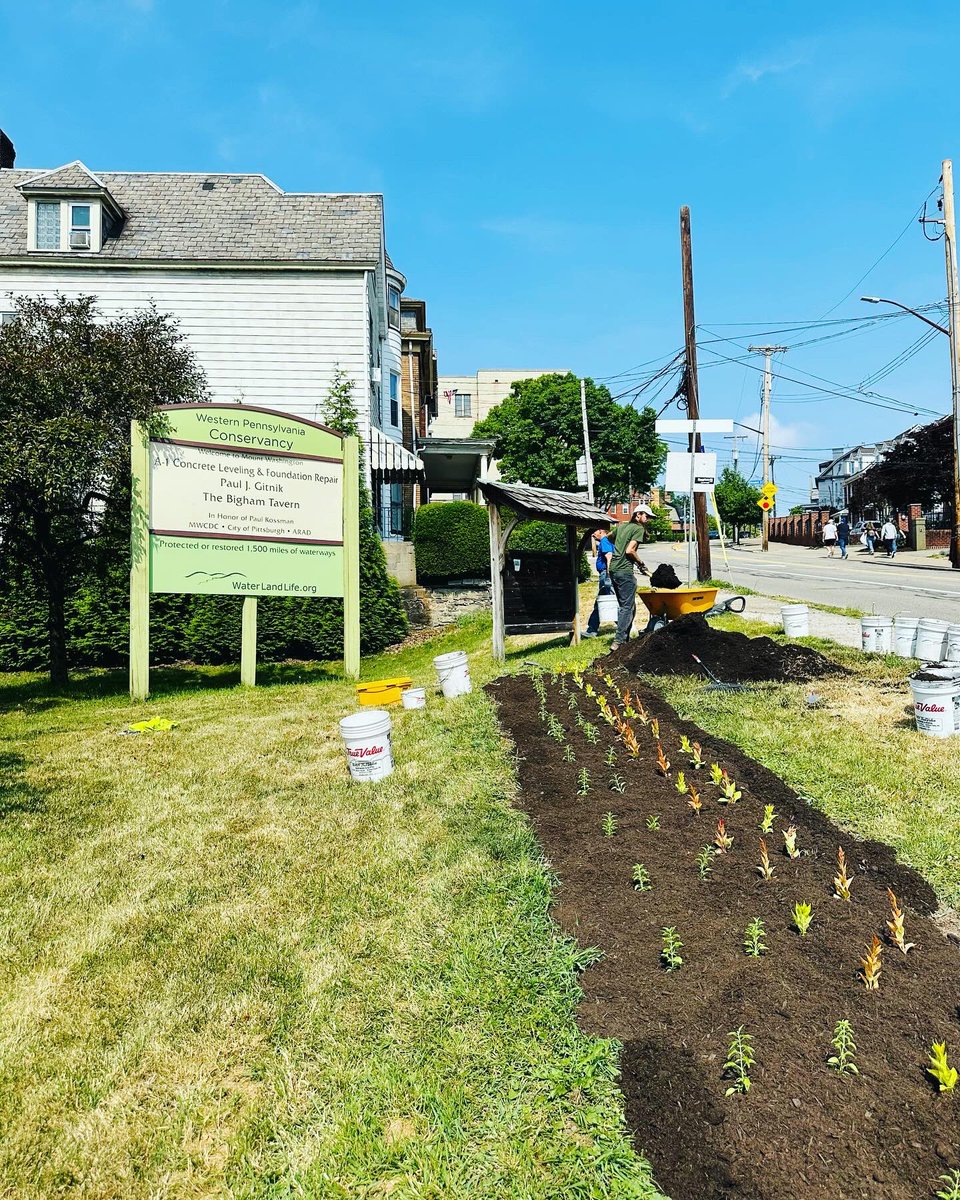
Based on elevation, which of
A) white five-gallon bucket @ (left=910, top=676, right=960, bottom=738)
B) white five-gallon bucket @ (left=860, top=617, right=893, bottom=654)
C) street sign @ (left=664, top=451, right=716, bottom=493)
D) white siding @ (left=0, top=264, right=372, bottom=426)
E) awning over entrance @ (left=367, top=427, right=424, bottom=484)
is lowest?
white five-gallon bucket @ (left=910, top=676, right=960, bottom=738)

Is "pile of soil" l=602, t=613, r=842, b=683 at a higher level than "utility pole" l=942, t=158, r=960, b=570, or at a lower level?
lower

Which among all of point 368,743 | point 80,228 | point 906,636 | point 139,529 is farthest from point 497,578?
point 80,228

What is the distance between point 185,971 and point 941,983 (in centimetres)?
304

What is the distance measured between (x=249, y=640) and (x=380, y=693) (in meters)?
3.29

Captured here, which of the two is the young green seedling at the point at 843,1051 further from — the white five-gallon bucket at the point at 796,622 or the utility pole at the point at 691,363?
the utility pole at the point at 691,363

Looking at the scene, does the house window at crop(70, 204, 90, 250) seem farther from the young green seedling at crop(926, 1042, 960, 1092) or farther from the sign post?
the young green seedling at crop(926, 1042, 960, 1092)

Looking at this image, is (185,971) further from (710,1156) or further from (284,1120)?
(710,1156)

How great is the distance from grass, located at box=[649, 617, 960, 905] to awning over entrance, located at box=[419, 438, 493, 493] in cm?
1858

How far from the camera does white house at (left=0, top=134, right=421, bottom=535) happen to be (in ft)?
65.3

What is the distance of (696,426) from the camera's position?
57.2 feet

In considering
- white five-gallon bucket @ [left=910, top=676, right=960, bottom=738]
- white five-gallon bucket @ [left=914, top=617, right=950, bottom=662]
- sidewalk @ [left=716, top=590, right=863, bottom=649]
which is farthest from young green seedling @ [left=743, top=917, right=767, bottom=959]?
sidewalk @ [left=716, top=590, right=863, bottom=649]

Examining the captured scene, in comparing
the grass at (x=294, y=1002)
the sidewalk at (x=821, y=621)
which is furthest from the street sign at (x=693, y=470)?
the grass at (x=294, y=1002)

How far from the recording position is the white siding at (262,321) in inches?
792

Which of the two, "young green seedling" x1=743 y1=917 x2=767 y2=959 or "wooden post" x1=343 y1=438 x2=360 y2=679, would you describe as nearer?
"young green seedling" x1=743 y1=917 x2=767 y2=959
